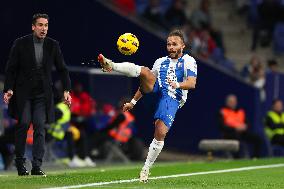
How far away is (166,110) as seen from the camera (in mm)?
11055

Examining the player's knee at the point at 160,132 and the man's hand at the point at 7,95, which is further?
the man's hand at the point at 7,95

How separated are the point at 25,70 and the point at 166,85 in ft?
6.54

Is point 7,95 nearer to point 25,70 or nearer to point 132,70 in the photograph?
point 25,70

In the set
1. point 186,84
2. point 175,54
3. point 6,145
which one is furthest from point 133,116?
point 186,84

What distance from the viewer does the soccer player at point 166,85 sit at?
434 inches

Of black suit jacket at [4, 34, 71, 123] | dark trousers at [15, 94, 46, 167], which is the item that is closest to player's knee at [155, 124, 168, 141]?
black suit jacket at [4, 34, 71, 123]

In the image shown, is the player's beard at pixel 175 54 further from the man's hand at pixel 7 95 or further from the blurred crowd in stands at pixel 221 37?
the blurred crowd in stands at pixel 221 37

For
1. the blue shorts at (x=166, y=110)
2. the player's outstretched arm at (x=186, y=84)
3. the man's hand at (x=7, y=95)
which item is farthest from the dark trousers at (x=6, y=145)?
the player's outstretched arm at (x=186, y=84)

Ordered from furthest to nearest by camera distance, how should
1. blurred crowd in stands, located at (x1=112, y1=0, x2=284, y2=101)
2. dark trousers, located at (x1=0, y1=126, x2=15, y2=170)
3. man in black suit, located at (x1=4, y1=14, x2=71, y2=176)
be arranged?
blurred crowd in stands, located at (x1=112, y1=0, x2=284, y2=101) → dark trousers, located at (x1=0, y1=126, x2=15, y2=170) → man in black suit, located at (x1=4, y1=14, x2=71, y2=176)

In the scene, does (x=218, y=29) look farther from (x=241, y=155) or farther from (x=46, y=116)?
(x=46, y=116)

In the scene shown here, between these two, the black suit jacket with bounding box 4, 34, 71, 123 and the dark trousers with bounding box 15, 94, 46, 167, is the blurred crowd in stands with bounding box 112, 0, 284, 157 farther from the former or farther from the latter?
the dark trousers with bounding box 15, 94, 46, 167

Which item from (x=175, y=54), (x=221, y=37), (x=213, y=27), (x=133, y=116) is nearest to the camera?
(x=175, y=54)

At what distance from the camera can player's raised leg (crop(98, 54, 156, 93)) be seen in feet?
34.2

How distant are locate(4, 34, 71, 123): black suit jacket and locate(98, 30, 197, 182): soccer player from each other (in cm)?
134
